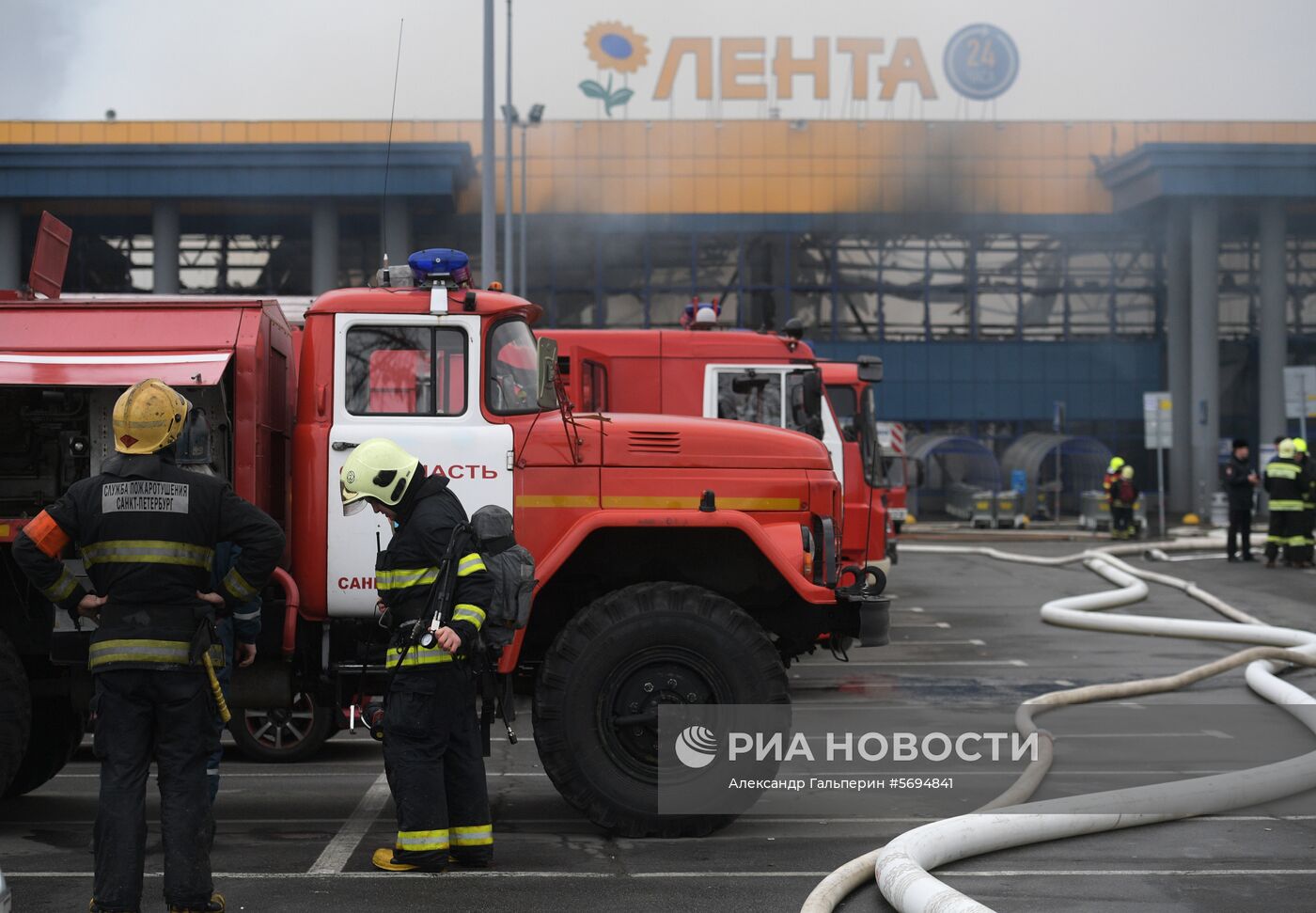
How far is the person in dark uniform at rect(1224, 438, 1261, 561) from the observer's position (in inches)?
937

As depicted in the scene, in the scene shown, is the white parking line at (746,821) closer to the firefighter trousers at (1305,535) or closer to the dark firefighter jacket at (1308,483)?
the dark firefighter jacket at (1308,483)

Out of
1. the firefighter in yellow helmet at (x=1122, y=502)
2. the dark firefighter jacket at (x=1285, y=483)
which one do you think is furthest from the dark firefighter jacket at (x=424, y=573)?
the firefighter in yellow helmet at (x=1122, y=502)

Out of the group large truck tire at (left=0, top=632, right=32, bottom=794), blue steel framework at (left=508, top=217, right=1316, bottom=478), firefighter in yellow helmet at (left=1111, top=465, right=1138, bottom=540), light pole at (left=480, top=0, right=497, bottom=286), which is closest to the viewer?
large truck tire at (left=0, top=632, right=32, bottom=794)

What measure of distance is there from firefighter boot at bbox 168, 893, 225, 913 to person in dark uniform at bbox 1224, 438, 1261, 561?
2041 cm

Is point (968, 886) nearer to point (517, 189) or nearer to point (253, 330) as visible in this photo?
point (253, 330)

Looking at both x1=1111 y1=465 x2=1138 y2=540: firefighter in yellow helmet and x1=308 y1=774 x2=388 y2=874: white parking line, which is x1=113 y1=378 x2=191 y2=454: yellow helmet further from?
x1=1111 y1=465 x2=1138 y2=540: firefighter in yellow helmet

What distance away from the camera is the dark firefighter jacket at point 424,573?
6441 mm

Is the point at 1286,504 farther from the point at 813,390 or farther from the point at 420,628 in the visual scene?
the point at 420,628

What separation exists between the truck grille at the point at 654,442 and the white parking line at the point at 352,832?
2321 millimetres

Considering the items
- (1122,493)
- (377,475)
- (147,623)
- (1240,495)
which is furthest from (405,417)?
(1122,493)

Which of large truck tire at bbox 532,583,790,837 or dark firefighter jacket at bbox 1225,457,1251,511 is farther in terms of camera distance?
dark firefighter jacket at bbox 1225,457,1251,511

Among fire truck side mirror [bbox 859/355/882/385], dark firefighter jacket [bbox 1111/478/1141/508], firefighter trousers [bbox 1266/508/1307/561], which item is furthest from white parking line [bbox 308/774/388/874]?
dark firefighter jacket [bbox 1111/478/1141/508]

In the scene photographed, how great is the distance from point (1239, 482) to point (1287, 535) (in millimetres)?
1111

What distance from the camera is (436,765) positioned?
258 inches
